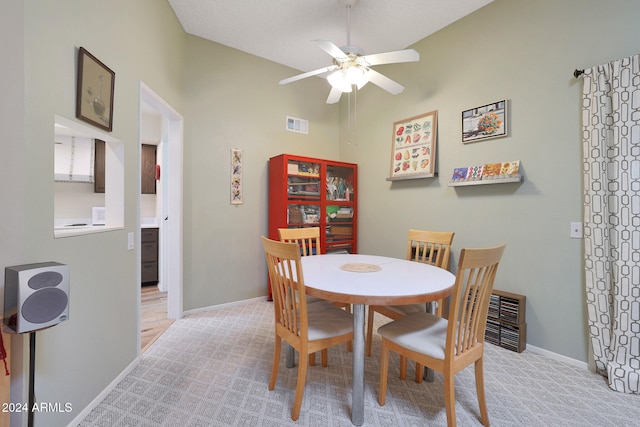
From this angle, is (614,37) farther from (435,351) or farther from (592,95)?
(435,351)

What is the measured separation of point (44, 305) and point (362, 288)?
134cm

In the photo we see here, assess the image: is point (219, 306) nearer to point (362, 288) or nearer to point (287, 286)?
point (287, 286)

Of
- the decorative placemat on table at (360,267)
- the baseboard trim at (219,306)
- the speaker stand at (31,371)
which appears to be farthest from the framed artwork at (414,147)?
the speaker stand at (31,371)

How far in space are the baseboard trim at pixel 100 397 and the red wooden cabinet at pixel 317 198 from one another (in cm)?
180

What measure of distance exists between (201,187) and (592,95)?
3494 mm

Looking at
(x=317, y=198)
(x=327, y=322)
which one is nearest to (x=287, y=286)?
(x=327, y=322)

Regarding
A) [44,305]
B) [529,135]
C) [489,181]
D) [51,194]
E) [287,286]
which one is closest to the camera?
[44,305]

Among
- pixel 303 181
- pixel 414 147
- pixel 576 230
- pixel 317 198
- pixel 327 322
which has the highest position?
pixel 414 147

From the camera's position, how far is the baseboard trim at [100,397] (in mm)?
1408

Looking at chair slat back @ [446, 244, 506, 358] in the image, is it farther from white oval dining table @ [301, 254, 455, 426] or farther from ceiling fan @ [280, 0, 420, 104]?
ceiling fan @ [280, 0, 420, 104]

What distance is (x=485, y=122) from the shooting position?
2.46m

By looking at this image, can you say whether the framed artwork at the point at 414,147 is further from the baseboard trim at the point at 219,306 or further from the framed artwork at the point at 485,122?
A: the baseboard trim at the point at 219,306

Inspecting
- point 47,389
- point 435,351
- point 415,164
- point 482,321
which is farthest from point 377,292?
point 415,164

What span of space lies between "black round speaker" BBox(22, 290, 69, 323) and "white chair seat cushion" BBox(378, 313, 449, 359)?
1.49m
